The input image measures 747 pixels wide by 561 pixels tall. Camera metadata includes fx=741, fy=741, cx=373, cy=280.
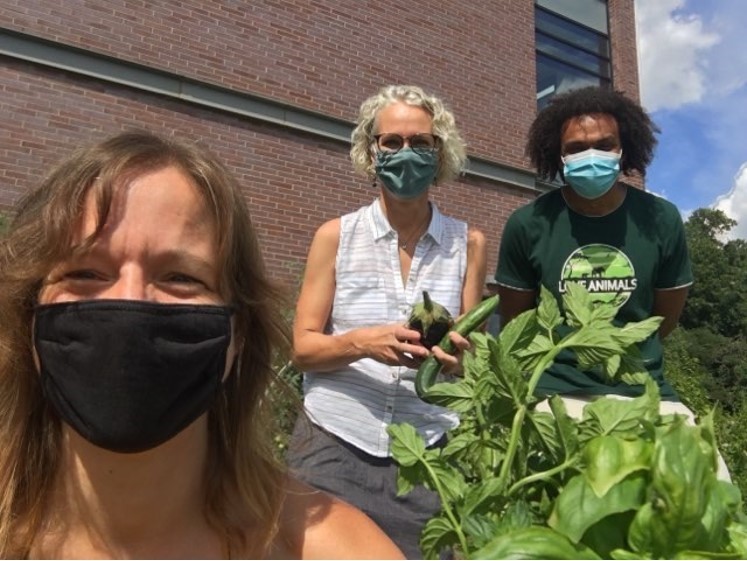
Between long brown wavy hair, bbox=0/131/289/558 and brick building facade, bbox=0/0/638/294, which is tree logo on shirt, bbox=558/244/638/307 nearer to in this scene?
long brown wavy hair, bbox=0/131/289/558

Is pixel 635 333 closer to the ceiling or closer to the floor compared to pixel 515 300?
closer to the floor

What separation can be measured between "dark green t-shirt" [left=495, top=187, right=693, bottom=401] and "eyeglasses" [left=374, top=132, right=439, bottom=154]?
1.34ft

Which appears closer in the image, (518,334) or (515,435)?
(515,435)

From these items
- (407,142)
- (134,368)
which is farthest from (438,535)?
(407,142)

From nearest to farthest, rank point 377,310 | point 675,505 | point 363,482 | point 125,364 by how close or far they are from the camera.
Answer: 1. point 675,505
2. point 125,364
3. point 363,482
4. point 377,310

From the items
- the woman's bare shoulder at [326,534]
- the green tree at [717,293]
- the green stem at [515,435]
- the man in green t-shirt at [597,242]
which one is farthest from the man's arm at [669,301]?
the green tree at [717,293]

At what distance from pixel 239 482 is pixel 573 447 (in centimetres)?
78

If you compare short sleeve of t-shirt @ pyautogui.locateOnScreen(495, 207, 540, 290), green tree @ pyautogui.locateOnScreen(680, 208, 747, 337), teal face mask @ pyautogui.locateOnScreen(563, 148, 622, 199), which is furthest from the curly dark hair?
green tree @ pyautogui.locateOnScreen(680, 208, 747, 337)

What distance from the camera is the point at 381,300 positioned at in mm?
2480

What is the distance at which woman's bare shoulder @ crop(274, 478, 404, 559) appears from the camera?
57.4 inches

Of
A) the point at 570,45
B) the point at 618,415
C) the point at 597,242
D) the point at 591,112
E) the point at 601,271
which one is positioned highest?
the point at 570,45

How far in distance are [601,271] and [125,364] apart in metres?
1.68

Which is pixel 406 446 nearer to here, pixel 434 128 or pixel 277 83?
pixel 434 128

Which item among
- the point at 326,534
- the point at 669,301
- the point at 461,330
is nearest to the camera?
the point at 326,534
